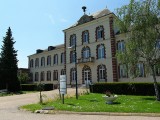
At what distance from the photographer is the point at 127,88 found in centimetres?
2283

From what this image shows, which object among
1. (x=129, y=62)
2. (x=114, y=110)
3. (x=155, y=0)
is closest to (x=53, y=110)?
(x=114, y=110)

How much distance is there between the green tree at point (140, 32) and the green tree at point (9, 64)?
23.3 m

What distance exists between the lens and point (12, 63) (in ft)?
123

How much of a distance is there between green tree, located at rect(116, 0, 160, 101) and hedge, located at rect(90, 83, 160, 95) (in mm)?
3305

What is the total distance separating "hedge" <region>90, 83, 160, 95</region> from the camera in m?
21.4

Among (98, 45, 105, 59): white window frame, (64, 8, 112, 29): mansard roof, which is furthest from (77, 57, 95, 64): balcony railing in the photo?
(64, 8, 112, 29): mansard roof

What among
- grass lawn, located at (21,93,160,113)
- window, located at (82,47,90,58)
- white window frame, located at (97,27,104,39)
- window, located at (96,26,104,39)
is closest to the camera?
grass lawn, located at (21,93,160,113)

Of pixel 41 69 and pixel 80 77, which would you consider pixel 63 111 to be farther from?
pixel 41 69

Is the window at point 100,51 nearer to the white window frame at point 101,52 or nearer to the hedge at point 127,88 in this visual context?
the white window frame at point 101,52

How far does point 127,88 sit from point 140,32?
279 inches

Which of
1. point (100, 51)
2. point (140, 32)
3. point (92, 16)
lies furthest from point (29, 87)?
point (140, 32)

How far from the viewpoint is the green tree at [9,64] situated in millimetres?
36344

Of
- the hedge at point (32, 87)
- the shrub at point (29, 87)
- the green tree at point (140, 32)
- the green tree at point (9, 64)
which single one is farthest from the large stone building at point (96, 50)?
the green tree at point (140, 32)

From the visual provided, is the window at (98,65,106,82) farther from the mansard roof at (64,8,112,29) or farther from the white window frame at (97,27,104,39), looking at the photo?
the mansard roof at (64,8,112,29)
